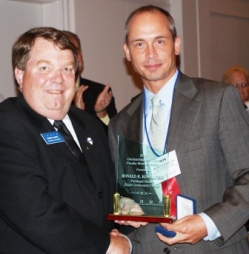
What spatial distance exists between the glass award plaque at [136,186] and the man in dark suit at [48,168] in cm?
12

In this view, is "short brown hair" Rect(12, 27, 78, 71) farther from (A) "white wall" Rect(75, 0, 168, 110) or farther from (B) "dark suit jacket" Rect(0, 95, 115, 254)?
(A) "white wall" Rect(75, 0, 168, 110)

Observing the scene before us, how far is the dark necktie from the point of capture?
2.38 metres

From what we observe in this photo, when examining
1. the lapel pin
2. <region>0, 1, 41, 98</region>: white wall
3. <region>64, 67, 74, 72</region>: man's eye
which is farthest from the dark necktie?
<region>0, 1, 41, 98</region>: white wall

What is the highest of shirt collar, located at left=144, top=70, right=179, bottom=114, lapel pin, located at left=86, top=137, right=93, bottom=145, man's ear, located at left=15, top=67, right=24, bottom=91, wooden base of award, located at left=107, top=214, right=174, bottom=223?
man's ear, located at left=15, top=67, right=24, bottom=91

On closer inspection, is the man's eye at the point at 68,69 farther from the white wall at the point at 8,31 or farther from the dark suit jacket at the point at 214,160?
the white wall at the point at 8,31

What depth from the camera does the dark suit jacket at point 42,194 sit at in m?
2.11

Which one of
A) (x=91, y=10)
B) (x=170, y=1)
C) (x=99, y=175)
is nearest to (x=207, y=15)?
(x=170, y=1)

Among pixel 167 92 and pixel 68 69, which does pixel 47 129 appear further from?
pixel 167 92

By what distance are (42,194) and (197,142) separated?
71 centimetres

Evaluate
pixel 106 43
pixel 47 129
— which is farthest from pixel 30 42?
pixel 106 43

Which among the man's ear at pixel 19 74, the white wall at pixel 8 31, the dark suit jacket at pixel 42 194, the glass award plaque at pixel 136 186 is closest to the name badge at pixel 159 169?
the glass award plaque at pixel 136 186

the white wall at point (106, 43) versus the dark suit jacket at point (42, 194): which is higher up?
the white wall at point (106, 43)

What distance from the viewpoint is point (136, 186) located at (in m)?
2.29

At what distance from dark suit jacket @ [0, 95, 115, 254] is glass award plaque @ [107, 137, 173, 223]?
0.12 meters
